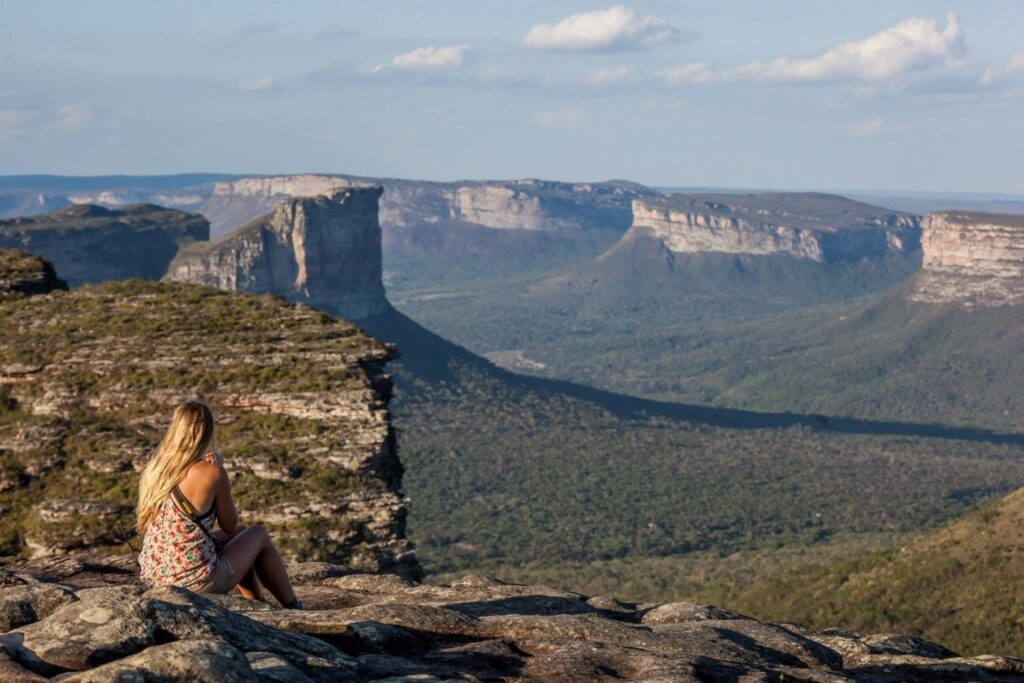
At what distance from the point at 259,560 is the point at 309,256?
391ft

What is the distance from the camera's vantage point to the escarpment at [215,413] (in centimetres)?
2848

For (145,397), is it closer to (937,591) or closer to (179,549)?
(179,549)

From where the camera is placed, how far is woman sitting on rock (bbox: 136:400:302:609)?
14477 millimetres

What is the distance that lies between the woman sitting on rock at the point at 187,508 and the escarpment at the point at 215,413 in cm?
1260

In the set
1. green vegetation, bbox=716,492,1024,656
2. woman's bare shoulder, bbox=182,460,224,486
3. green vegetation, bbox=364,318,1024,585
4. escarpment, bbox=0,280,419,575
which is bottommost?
green vegetation, bbox=364,318,1024,585

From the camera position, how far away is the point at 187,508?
572 inches

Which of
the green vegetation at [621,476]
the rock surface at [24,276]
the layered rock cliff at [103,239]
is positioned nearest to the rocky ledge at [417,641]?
the rock surface at [24,276]

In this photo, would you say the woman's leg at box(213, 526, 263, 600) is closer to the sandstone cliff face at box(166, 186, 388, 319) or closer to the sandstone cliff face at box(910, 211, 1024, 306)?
the sandstone cliff face at box(166, 186, 388, 319)

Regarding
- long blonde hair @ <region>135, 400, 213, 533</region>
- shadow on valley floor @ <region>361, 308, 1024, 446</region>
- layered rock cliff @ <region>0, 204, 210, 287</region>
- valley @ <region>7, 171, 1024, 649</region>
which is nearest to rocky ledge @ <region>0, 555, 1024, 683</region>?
long blonde hair @ <region>135, 400, 213, 533</region>

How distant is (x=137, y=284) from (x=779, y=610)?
26.6 meters

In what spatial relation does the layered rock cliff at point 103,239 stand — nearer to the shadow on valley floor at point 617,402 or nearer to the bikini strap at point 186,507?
the shadow on valley floor at point 617,402

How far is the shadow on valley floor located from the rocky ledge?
100 m

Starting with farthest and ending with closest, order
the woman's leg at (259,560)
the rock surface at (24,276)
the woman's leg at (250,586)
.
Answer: the rock surface at (24,276) < the woman's leg at (250,586) < the woman's leg at (259,560)

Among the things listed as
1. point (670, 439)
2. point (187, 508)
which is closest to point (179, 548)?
point (187, 508)
